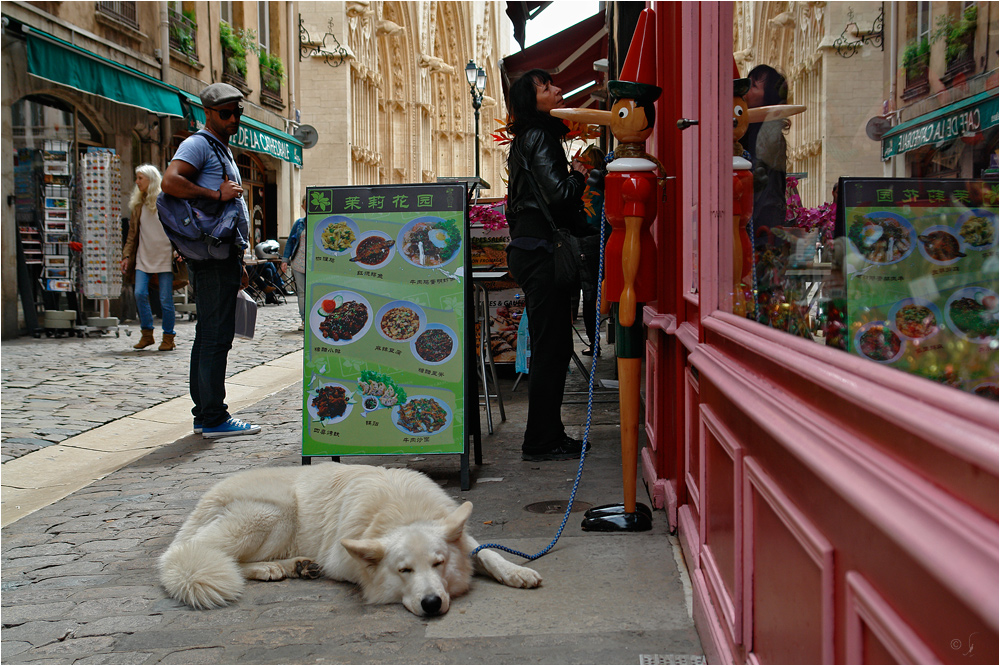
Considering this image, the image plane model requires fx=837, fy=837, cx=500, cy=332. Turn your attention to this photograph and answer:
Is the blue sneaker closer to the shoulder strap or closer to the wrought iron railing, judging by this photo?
the shoulder strap

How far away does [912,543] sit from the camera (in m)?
0.85

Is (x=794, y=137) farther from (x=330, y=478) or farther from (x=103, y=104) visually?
(x=103, y=104)

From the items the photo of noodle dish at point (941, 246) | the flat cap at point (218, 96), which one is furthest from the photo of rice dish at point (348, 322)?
the photo of noodle dish at point (941, 246)

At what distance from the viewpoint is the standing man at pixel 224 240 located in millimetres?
5598

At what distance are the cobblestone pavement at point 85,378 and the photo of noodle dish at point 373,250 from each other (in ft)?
8.74

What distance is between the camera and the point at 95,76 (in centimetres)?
1300

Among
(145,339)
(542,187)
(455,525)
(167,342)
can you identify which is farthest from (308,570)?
(145,339)

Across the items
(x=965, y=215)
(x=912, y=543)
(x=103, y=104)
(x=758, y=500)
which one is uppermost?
(x=103, y=104)

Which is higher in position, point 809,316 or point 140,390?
point 809,316

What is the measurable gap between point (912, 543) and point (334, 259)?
3994 millimetres

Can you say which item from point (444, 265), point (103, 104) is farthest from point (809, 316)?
point (103, 104)

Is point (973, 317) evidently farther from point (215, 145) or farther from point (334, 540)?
point (215, 145)

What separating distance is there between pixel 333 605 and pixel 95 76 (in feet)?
41.1

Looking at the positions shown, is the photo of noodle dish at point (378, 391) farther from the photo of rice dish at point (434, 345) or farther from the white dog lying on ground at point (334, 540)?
the white dog lying on ground at point (334, 540)
